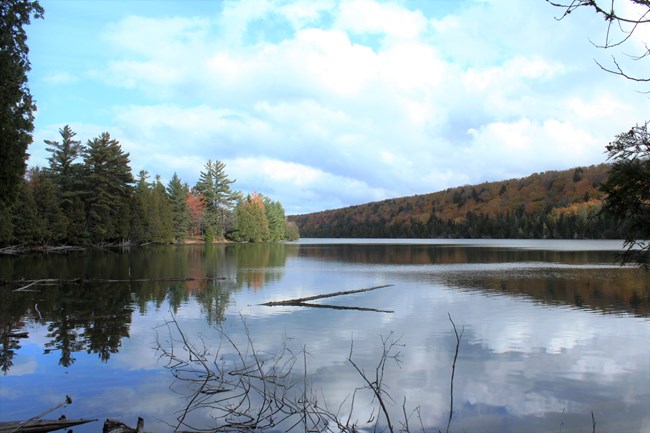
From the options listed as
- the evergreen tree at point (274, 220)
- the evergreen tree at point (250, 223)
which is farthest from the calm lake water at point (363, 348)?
the evergreen tree at point (274, 220)

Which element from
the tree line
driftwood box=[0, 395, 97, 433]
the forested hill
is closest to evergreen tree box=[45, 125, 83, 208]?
the tree line

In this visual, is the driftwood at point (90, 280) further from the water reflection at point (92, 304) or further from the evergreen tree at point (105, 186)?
the evergreen tree at point (105, 186)

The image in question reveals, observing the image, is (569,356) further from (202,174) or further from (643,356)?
(202,174)

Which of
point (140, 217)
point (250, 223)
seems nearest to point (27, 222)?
point (140, 217)

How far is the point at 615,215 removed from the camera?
6953mm

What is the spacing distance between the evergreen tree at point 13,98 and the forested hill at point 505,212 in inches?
3855

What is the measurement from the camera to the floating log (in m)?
5.91

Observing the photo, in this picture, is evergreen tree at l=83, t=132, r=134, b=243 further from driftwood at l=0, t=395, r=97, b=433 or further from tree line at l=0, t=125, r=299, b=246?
driftwood at l=0, t=395, r=97, b=433

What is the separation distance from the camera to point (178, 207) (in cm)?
8419

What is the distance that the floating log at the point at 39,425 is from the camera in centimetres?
591

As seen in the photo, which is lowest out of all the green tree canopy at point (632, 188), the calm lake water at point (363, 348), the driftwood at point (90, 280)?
the calm lake water at point (363, 348)

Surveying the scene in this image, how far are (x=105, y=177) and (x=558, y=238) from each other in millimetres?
97355

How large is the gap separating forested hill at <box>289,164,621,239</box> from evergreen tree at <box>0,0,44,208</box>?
9791 cm

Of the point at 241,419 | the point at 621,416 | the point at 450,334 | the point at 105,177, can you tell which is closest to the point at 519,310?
the point at 450,334
